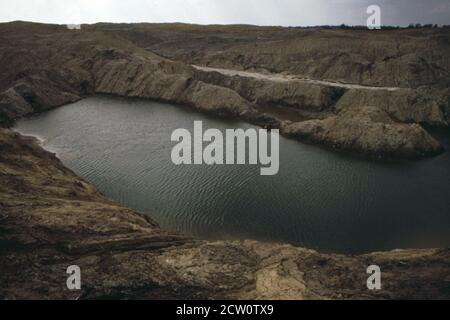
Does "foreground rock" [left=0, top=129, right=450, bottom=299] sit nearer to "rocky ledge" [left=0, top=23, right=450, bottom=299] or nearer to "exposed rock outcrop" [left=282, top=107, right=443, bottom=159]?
"rocky ledge" [left=0, top=23, right=450, bottom=299]


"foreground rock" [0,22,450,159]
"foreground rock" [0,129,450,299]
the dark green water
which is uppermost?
"foreground rock" [0,22,450,159]

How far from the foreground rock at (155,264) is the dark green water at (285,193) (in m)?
Answer: 5.29

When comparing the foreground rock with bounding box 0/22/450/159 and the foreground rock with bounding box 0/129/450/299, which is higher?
the foreground rock with bounding box 0/22/450/159

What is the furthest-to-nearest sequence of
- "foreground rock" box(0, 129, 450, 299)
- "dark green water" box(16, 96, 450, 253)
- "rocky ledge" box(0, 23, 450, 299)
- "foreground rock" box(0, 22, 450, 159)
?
"foreground rock" box(0, 22, 450, 159) < "dark green water" box(16, 96, 450, 253) < "rocky ledge" box(0, 23, 450, 299) < "foreground rock" box(0, 129, 450, 299)

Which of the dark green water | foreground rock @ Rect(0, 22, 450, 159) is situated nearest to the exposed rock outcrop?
foreground rock @ Rect(0, 22, 450, 159)

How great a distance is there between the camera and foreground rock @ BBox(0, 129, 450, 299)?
49.9ft

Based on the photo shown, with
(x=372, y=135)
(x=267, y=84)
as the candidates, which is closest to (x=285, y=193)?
(x=372, y=135)

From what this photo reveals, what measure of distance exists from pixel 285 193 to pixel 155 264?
15.3m

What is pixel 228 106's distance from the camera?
5753cm

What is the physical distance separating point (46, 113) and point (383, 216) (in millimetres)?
45703

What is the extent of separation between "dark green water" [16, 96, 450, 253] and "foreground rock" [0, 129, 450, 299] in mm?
5286
